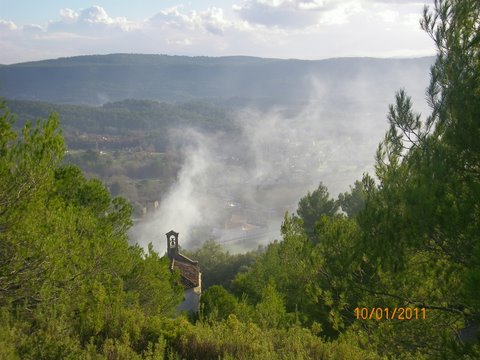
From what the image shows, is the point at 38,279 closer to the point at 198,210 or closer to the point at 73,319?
the point at 73,319

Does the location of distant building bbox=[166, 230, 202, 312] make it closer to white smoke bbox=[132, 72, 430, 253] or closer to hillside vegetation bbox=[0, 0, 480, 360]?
hillside vegetation bbox=[0, 0, 480, 360]

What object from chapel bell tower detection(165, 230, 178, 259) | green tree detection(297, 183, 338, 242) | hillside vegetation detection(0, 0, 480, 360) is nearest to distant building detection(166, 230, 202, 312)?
chapel bell tower detection(165, 230, 178, 259)

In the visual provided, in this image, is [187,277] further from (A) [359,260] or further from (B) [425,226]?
(B) [425,226]

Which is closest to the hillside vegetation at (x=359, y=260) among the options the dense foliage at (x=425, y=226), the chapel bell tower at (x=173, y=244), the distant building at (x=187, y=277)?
the dense foliage at (x=425, y=226)

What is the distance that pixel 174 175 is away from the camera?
85.7 metres

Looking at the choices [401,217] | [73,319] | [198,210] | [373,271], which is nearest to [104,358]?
[73,319]

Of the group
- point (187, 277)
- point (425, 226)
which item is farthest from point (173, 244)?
point (425, 226)

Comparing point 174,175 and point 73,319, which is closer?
point 73,319

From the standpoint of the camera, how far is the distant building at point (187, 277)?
19031 mm

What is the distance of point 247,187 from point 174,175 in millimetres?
14418
